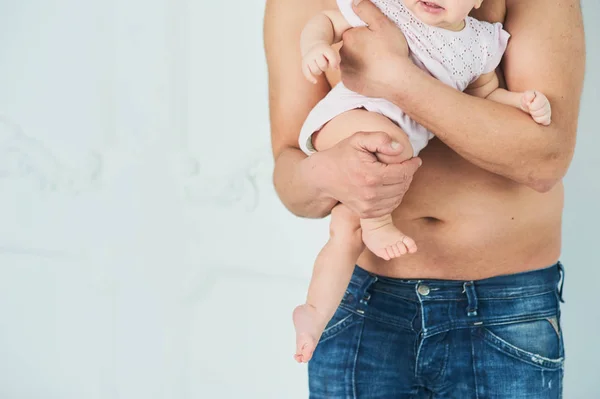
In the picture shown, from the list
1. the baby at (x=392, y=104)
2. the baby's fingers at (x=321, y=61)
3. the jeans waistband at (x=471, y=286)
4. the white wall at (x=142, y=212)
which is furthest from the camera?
the white wall at (x=142, y=212)

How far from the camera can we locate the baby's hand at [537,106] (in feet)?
4.06

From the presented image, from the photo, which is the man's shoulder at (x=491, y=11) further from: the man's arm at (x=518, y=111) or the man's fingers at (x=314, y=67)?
the man's fingers at (x=314, y=67)

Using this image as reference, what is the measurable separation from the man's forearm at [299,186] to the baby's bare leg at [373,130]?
6cm

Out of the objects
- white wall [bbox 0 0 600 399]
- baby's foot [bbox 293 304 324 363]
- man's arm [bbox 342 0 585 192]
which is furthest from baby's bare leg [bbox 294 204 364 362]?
white wall [bbox 0 0 600 399]

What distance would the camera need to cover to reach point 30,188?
9.80 ft

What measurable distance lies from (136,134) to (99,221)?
35cm

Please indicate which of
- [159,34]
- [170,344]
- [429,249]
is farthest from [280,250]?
[429,249]

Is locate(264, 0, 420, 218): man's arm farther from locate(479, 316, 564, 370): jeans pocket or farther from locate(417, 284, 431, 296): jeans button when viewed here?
locate(479, 316, 564, 370): jeans pocket

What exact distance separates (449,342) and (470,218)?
21cm

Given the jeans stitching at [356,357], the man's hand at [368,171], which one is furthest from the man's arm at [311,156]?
the jeans stitching at [356,357]

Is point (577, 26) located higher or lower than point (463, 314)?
higher

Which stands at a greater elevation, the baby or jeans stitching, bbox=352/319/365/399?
the baby

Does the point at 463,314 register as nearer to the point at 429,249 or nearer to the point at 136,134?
the point at 429,249

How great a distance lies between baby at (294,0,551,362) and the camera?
1277 millimetres
